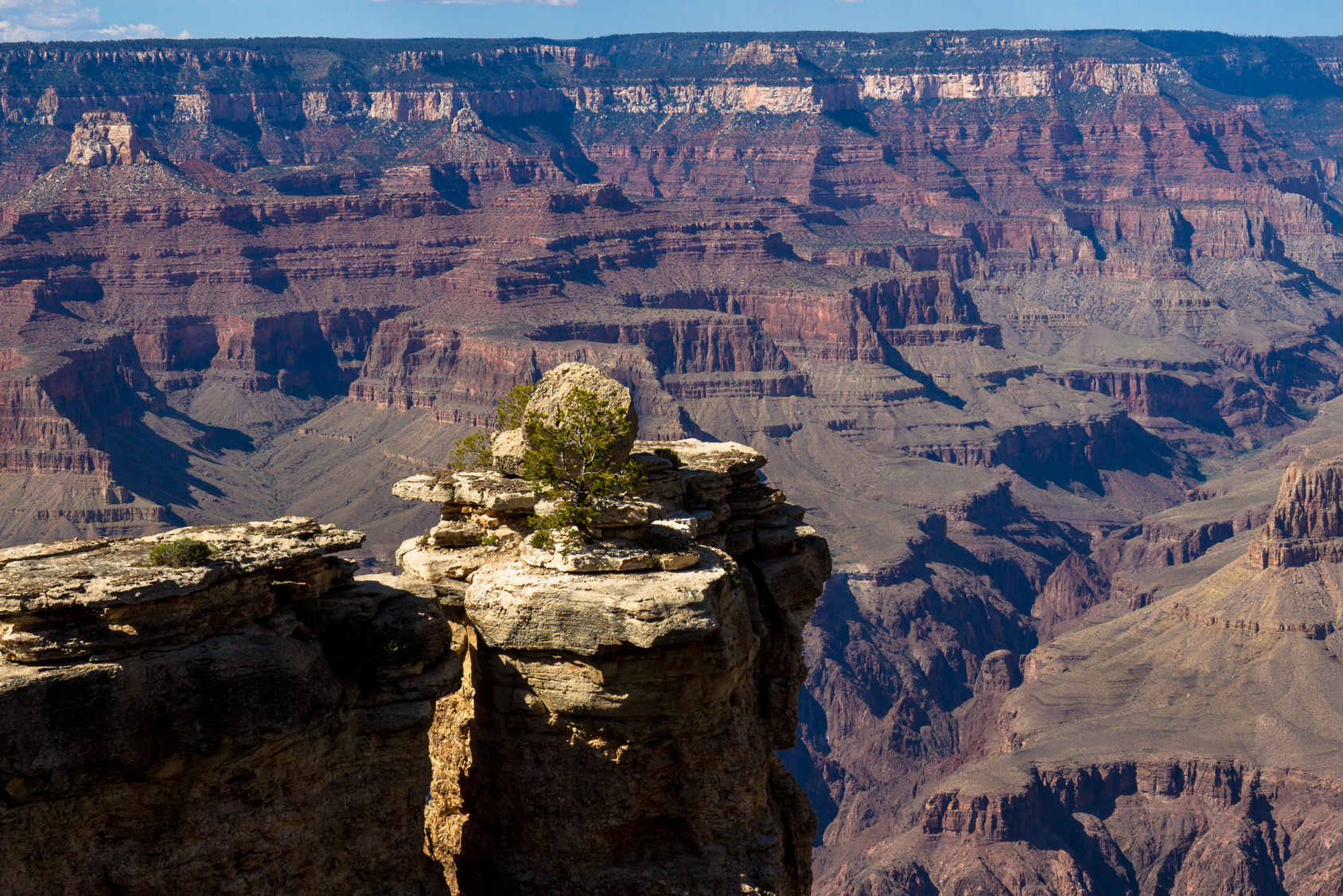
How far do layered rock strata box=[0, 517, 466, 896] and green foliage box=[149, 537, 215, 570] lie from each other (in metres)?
0.24

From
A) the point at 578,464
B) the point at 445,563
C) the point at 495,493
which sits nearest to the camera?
the point at 578,464

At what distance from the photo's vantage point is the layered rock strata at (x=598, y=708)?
25047 mm

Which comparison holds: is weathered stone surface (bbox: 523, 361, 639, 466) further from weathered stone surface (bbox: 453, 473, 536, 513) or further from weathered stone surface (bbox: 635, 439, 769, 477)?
weathered stone surface (bbox: 635, 439, 769, 477)

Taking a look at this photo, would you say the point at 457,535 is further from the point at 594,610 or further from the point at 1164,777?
the point at 1164,777

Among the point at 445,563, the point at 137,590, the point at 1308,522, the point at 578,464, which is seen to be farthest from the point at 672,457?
the point at 1308,522

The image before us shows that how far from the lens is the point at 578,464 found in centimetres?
2731

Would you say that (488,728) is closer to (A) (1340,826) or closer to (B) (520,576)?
(B) (520,576)

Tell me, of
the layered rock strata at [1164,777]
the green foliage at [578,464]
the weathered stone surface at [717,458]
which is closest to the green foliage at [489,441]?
the green foliage at [578,464]

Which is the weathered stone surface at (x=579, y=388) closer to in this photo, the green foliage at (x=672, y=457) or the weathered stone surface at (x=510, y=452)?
the weathered stone surface at (x=510, y=452)

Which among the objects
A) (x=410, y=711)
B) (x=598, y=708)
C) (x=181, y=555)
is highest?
(x=181, y=555)

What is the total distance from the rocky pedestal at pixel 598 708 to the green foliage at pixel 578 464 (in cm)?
37

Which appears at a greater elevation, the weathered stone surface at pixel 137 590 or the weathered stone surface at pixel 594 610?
the weathered stone surface at pixel 137 590

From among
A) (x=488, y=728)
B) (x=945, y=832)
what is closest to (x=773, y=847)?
(x=488, y=728)

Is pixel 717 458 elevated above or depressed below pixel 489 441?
below
